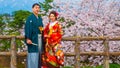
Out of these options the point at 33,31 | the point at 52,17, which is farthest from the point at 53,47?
the point at 52,17

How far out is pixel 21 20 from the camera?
19156 millimetres

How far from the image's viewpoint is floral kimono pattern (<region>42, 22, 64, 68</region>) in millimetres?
7953

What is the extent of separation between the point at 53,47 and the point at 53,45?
0.17ft

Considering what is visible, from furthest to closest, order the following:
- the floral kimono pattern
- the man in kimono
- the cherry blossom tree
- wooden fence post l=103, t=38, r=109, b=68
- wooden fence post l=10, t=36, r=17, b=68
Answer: the cherry blossom tree < wooden fence post l=103, t=38, r=109, b=68 < wooden fence post l=10, t=36, r=17, b=68 < the man in kimono < the floral kimono pattern

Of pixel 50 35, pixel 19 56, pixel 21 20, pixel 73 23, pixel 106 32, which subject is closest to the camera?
pixel 50 35

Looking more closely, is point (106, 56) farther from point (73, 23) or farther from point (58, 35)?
point (73, 23)

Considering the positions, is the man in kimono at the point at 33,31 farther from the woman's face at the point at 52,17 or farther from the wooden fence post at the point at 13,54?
the wooden fence post at the point at 13,54

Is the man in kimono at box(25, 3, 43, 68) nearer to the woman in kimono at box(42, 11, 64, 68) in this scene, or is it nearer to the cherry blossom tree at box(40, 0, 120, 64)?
the woman in kimono at box(42, 11, 64, 68)

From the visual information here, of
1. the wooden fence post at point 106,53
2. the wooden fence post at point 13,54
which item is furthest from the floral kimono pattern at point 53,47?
the wooden fence post at point 106,53

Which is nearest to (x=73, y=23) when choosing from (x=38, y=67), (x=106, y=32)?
(x=106, y=32)

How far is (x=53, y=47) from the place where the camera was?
26.3 ft

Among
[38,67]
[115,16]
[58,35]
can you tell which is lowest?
[38,67]

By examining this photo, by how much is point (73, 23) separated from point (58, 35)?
5.36 meters

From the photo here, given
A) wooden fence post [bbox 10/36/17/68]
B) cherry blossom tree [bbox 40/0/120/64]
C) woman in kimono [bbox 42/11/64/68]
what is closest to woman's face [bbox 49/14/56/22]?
woman in kimono [bbox 42/11/64/68]
